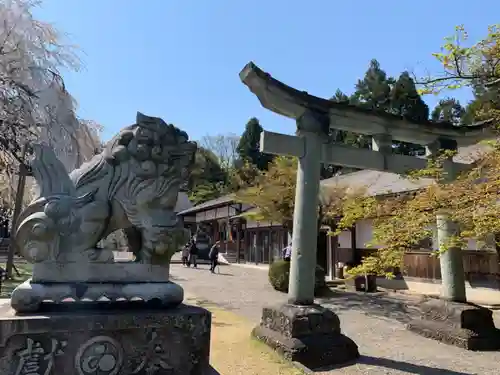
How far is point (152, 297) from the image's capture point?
2.92 metres

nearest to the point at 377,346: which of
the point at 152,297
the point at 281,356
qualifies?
the point at 281,356

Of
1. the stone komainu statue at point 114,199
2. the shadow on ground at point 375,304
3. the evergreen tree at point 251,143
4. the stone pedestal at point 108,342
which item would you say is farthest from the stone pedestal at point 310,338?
the evergreen tree at point 251,143

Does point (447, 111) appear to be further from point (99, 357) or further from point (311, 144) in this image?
point (99, 357)

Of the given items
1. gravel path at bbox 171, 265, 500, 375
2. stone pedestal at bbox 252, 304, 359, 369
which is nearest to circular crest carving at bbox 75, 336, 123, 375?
stone pedestal at bbox 252, 304, 359, 369

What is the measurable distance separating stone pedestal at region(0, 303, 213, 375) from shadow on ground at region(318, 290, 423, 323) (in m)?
7.40

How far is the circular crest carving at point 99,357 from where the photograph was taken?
2566mm

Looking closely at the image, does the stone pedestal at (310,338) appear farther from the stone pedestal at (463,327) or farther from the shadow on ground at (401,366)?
the stone pedestal at (463,327)

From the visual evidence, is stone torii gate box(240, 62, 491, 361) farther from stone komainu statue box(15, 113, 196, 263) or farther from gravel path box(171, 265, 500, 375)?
stone komainu statue box(15, 113, 196, 263)

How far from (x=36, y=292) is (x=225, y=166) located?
156 ft

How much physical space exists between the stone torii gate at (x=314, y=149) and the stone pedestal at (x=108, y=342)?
3.28 metres

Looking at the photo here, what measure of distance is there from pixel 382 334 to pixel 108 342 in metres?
6.35

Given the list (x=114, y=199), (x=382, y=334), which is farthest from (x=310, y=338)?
(x=114, y=199)

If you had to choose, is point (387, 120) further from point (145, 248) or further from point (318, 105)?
point (145, 248)

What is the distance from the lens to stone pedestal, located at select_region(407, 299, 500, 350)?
6.55 metres
